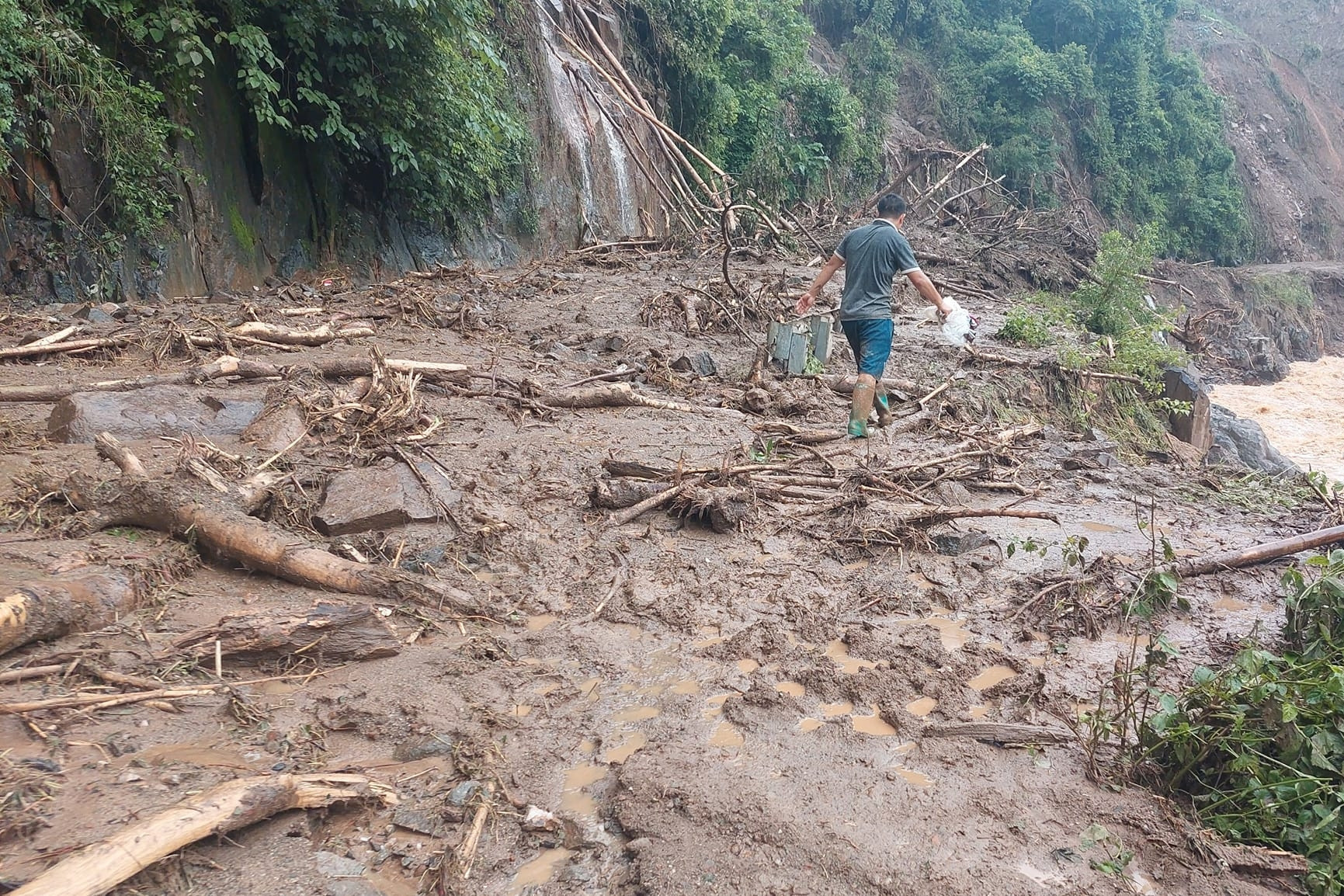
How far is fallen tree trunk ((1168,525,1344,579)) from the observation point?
4.50 m

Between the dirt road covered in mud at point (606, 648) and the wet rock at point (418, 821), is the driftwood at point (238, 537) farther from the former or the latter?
the wet rock at point (418, 821)

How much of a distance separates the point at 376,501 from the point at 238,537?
0.73 m

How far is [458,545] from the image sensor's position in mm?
4168

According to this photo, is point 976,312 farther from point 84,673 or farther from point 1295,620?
point 84,673

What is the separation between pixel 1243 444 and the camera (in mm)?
10758

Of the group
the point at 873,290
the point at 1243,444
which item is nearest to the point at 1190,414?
the point at 1243,444

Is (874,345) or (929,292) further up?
(929,292)

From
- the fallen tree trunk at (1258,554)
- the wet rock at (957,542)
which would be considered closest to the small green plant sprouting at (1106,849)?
the wet rock at (957,542)

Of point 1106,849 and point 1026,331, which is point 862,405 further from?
point 1026,331

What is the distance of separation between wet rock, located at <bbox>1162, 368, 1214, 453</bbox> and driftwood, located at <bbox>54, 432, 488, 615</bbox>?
920cm

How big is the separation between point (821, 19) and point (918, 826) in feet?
99.3

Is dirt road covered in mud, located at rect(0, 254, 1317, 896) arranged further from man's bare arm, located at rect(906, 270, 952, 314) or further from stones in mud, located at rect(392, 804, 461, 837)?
man's bare arm, located at rect(906, 270, 952, 314)

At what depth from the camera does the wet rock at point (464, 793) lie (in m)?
2.42

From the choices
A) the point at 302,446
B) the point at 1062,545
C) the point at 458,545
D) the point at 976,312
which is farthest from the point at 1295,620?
the point at 976,312
